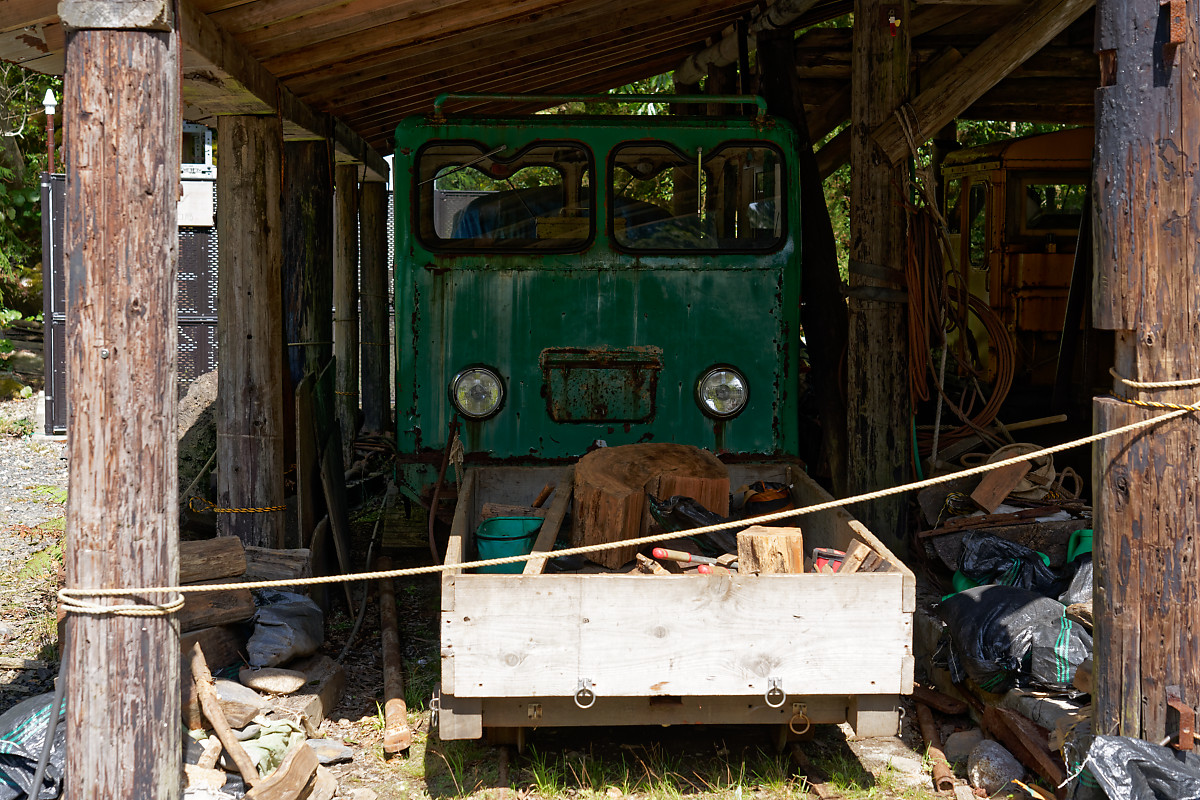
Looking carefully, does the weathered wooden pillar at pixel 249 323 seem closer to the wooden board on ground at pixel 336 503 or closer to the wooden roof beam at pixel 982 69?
the wooden board on ground at pixel 336 503

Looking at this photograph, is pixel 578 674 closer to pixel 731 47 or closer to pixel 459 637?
pixel 459 637

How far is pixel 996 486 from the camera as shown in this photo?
5543 mm

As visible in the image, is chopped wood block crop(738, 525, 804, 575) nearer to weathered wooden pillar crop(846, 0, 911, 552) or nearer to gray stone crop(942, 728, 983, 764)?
gray stone crop(942, 728, 983, 764)

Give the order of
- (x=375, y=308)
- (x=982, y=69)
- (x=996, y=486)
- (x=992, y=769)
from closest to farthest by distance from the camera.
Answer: (x=992, y=769) → (x=982, y=69) → (x=996, y=486) → (x=375, y=308)

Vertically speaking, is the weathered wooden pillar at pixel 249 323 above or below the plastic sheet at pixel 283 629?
above

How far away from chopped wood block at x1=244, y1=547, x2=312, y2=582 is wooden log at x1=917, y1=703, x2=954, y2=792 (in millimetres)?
2775

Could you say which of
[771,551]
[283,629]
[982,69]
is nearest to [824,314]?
[982,69]

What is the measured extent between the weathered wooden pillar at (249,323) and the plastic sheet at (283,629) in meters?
Answer: 0.68

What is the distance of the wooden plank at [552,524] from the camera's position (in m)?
3.51

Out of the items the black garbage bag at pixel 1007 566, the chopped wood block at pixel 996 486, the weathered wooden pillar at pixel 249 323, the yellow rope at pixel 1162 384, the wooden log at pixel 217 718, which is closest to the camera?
the yellow rope at pixel 1162 384

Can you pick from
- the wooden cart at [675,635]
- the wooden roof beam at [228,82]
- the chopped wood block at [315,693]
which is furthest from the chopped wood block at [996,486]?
the wooden roof beam at [228,82]

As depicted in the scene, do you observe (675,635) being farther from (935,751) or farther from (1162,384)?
(1162,384)

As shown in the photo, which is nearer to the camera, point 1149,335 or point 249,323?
point 1149,335

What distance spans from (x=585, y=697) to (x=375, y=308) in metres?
7.84
